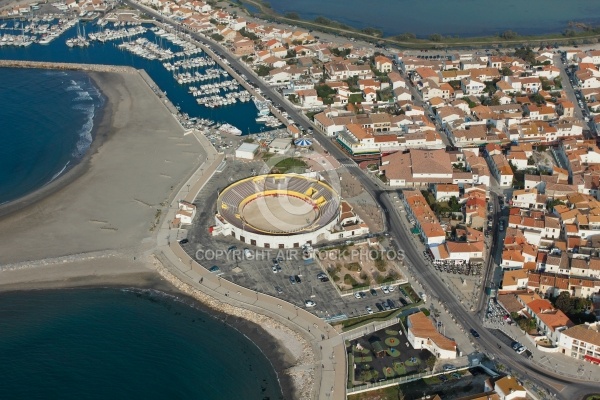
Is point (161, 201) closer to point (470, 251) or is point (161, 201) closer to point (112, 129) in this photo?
point (112, 129)

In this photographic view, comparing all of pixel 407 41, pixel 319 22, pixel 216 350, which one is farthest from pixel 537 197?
pixel 319 22

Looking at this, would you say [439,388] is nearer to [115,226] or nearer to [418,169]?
[418,169]

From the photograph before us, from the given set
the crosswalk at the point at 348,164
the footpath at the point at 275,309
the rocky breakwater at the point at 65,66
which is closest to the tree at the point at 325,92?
the crosswalk at the point at 348,164

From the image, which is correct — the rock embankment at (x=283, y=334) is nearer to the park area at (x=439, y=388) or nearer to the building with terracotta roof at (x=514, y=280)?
the park area at (x=439, y=388)

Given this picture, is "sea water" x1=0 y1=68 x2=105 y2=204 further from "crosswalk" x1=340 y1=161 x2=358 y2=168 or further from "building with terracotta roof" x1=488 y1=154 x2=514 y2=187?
"building with terracotta roof" x1=488 y1=154 x2=514 y2=187

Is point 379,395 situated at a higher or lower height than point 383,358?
lower

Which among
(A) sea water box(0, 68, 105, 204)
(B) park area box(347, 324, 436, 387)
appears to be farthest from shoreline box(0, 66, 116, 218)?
(B) park area box(347, 324, 436, 387)

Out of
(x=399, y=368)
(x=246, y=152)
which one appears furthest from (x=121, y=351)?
(x=246, y=152)
